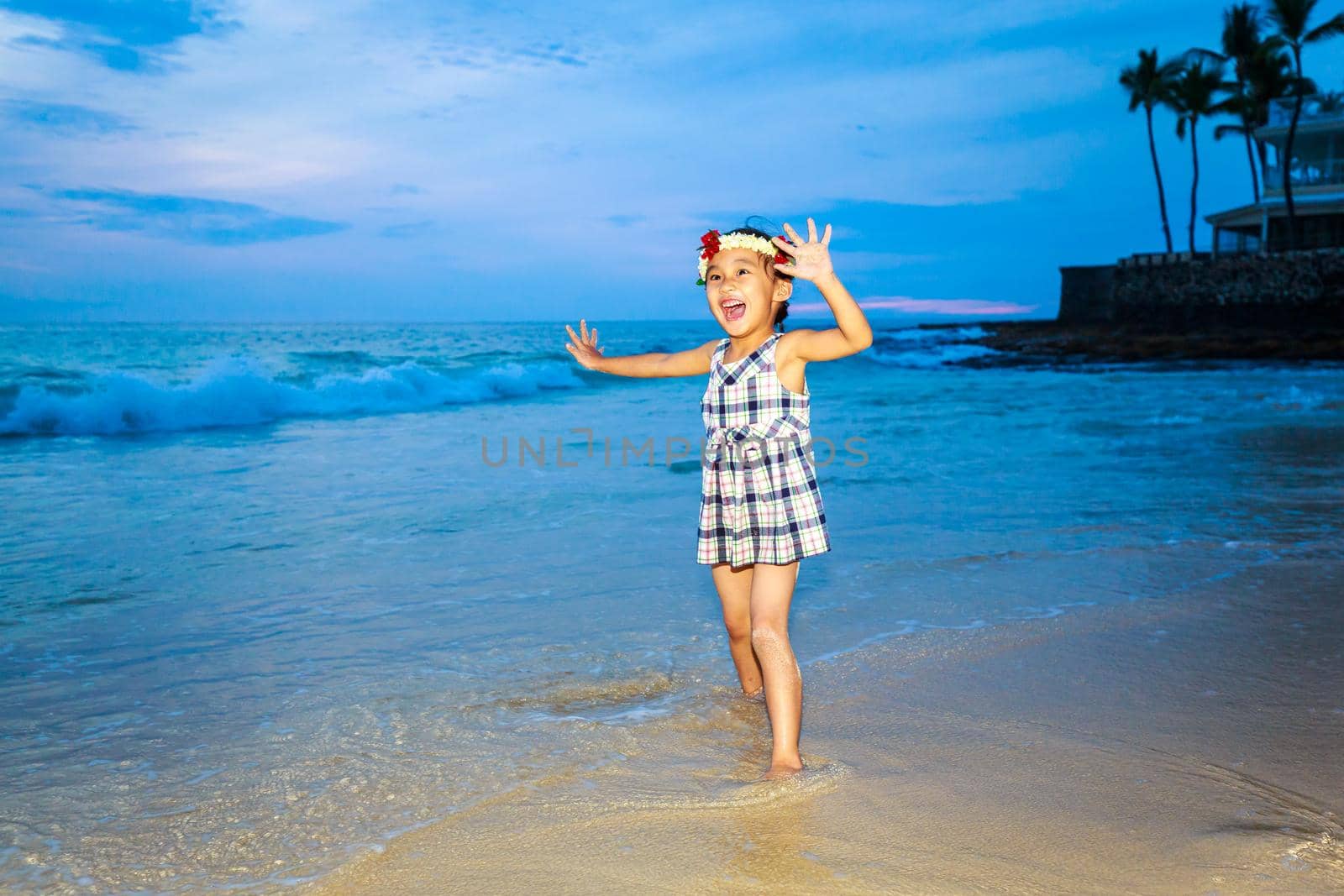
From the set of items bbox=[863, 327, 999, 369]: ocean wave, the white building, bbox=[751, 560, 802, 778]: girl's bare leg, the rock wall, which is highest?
the white building

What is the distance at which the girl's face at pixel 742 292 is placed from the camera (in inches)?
123

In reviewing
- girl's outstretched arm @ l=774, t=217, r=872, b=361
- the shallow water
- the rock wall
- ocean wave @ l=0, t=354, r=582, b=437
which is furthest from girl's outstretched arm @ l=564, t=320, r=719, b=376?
the rock wall

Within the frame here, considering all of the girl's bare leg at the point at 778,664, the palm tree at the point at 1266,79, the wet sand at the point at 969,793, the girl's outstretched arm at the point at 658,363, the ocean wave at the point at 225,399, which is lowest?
the wet sand at the point at 969,793

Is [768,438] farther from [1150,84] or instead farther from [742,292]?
[1150,84]

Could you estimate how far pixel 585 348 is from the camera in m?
3.89

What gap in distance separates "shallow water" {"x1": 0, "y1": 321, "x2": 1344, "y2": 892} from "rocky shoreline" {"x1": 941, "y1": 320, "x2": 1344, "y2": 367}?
1993 cm

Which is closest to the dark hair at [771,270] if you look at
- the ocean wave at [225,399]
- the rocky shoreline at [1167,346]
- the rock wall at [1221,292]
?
the ocean wave at [225,399]

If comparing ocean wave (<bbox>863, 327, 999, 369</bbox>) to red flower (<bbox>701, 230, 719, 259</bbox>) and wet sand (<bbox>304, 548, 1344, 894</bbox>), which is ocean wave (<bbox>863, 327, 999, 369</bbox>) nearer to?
wet sand (<bbox>304, 548, 1344, 894</bbox>)

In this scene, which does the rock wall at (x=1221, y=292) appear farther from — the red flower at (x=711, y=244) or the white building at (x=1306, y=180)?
the red flower at (x=711, y=244)

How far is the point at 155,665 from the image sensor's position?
159 inches

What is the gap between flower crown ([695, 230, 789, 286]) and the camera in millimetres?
3117

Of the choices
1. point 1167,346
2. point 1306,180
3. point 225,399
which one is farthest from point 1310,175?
point 225,399

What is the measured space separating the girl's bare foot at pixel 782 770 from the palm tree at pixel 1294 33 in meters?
44.9

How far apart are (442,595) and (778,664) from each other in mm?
2637
